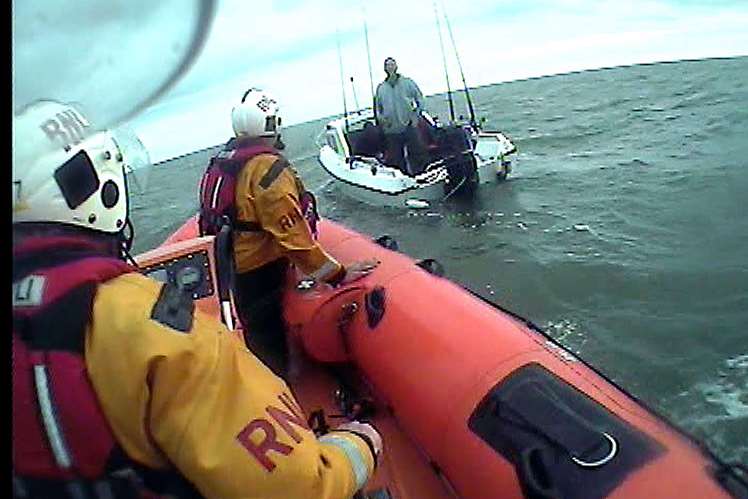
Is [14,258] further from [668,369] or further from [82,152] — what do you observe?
[668,369]

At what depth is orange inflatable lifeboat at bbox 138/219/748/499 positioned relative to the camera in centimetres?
169

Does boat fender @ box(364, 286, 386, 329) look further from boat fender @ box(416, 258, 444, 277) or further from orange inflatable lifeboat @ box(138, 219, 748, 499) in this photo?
boat fender @ box(416, 258, 444, 277)

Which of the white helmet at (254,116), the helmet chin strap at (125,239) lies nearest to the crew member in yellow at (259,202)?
the white helmet at (254,116)

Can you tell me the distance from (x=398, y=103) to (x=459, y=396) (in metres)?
6.44

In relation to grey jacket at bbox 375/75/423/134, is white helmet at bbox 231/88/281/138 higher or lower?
higher

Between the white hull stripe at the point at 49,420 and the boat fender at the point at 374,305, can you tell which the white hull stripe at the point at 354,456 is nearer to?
the white hull stripe at the point at 49,420

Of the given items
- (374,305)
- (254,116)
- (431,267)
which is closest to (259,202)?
(254,116)

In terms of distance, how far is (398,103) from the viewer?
8188 mm

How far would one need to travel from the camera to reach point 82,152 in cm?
99

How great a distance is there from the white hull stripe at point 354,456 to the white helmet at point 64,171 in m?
0.51

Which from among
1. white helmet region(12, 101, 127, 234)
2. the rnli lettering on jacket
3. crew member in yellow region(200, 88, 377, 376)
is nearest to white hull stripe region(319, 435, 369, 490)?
the rnli lettering on jacket

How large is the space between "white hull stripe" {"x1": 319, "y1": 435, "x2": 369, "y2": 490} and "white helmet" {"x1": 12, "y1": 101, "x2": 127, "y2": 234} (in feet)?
1.69

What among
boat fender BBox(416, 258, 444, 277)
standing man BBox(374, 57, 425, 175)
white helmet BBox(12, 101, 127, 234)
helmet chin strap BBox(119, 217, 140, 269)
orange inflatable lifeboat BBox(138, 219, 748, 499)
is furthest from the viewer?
standing man BBox(374, 57, 425, 175)

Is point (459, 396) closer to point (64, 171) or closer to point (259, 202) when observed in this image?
point (259, 202)
